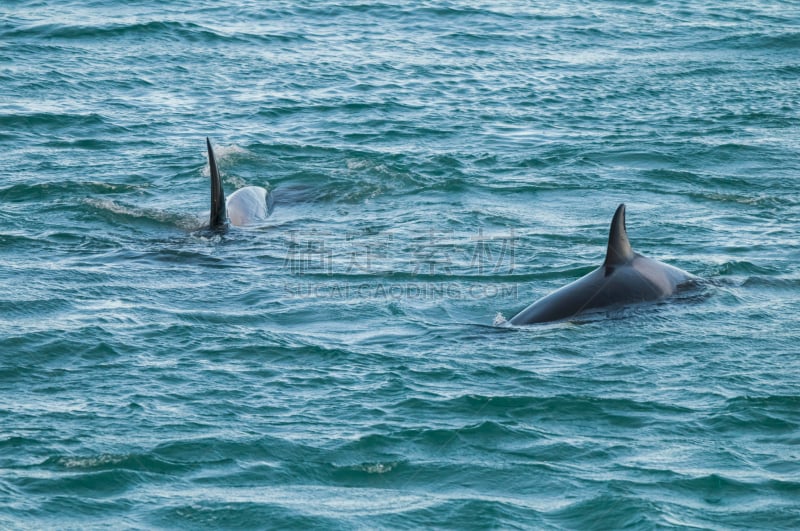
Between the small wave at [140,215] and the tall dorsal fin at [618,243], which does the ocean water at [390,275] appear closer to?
the small wave at [140,215]

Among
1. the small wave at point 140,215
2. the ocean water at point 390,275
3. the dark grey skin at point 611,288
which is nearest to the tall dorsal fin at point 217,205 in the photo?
the ocean water at point 390,275

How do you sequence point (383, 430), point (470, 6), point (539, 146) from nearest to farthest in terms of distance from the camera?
point (383, 430) → point (539, 146) → point (470, 6)

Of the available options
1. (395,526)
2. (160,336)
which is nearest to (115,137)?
(160,336)

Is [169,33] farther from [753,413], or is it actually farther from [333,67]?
[753,413]

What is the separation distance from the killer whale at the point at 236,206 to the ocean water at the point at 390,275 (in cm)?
33

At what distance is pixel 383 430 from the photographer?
1062 cm

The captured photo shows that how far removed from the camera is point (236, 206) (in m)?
18.3

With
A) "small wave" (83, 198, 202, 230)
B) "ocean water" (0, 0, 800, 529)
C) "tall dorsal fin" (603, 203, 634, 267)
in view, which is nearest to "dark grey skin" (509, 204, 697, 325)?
"tall dorsal fin" (603, 203, 634, 267)

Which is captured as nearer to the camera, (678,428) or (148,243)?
(678,428)

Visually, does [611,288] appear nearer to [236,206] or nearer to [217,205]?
[217,205]

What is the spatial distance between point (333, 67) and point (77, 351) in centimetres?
1604

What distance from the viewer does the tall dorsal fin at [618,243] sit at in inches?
515

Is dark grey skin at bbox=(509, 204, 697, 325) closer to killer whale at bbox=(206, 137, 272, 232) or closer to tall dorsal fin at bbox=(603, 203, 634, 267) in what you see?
tall dorsal fin at bbox=(603, 203, 634, 267)

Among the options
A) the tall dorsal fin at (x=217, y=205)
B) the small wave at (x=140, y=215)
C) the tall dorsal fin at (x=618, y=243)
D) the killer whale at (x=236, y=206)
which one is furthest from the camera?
the small wave at (x=140, y=215)
